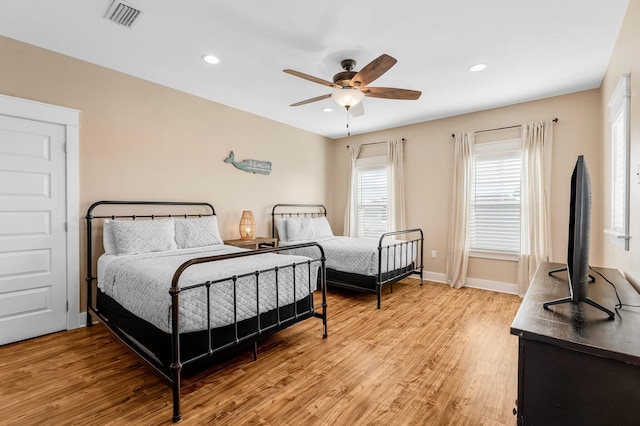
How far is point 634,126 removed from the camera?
2.02 meters

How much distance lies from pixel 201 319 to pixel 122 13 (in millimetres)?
2282

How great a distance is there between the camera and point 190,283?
6.40 feet

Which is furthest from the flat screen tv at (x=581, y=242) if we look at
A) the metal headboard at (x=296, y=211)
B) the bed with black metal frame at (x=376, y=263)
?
the metal headboard at (x=296, y=211)

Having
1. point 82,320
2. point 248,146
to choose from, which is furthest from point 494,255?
point 82,320

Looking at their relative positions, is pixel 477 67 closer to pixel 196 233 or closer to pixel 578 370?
pixel 578 370

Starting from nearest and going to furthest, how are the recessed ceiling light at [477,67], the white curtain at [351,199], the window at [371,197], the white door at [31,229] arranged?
the white door at [31,229] < the recessed ceiling light at [477,67] < the window at [371,197] < the white curtain at [351,199]

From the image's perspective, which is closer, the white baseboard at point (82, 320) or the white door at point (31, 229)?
the white door at point (31, 229)

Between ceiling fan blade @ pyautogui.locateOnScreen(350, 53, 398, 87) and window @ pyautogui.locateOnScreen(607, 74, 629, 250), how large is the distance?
64.9 inches

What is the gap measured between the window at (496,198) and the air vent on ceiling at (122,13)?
430 cm

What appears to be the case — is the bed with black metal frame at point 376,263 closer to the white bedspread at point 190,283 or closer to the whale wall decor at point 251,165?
the whale wall decor at point 251,165

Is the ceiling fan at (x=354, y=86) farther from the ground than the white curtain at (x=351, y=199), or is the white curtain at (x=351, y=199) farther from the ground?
the ceiling fan at (x=354, y=86)

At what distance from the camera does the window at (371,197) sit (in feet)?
18.2

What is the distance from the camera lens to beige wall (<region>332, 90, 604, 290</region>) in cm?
368

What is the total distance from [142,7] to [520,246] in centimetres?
478
